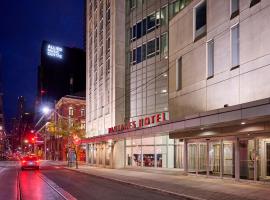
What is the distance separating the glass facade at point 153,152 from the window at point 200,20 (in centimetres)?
943

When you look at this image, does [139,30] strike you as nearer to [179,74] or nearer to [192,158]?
[179,74]

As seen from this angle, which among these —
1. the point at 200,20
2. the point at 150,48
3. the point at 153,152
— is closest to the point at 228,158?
the point at 200,20

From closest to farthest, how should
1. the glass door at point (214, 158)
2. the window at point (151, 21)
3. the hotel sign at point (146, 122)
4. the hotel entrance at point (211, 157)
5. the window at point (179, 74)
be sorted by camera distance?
the hotel entrance at point (211, 157) → the glass door at point (214, 158) → the window at point (179, 74) → the hotel sign at point (146, 122) → the window at point (151, 21)

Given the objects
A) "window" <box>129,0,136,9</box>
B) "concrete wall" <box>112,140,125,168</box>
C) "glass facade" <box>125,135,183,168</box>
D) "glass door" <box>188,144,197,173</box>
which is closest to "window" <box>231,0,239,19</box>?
"glass door" <box>188,144,197,173</box>

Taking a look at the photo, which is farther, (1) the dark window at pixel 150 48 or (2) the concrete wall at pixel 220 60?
(1) the dark window at pixel 150 48

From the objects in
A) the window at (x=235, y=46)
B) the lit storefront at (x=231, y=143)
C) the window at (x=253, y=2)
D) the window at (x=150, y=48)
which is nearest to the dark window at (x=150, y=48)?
the window at (x=150, y=48)

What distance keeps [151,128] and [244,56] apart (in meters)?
11.5

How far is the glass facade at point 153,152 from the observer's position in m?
33.6

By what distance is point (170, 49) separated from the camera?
1264 inches

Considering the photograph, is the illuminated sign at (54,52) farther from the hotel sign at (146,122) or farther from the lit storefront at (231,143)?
the lit storefront at (231,143)

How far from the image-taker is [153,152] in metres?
37.0

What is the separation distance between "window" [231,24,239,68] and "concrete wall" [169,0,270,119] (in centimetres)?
26

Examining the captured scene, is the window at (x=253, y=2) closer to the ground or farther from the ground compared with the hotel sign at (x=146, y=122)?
farther from the ground

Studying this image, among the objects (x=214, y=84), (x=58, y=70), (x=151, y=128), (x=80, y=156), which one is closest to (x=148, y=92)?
(x=151, y=128)
